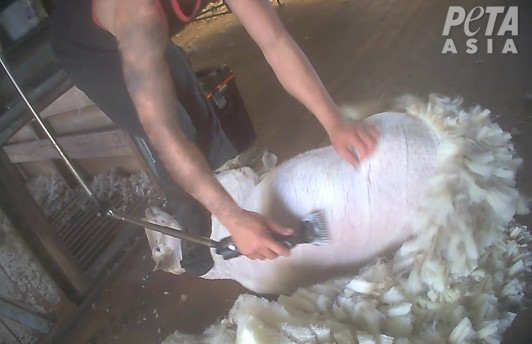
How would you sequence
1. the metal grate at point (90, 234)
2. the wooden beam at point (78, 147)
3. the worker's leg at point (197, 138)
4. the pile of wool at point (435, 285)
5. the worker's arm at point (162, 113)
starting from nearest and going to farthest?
the worker's arm at point (162, 113), the pile of wool at point (435, 285), the worker's leg at point (197, 138), the wooden beam at point (78, 147), the metal grate at point (90, 234)

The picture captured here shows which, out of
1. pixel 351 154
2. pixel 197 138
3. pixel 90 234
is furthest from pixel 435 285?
pixel 90 234

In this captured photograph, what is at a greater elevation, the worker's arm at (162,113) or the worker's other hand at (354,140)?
the worker's arm at (162,113)

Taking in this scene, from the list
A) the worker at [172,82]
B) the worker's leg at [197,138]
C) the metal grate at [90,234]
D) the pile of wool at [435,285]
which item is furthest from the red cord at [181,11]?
the metal grate at [90,234]

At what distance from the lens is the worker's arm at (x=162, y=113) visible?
38 centimetres

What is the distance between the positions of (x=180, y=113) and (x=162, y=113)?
5 cm

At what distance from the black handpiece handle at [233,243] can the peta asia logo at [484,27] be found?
684 mm

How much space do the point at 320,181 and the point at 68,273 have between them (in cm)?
54

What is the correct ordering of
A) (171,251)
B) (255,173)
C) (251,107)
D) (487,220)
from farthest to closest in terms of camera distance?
(251,107) < (171,251) < (255,173) < (487,220)

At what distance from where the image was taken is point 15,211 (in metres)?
0.79

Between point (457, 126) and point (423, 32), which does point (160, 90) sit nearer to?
point (457, 126)

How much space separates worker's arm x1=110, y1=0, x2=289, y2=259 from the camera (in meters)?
0.38

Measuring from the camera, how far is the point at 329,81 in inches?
Answer: 38.0

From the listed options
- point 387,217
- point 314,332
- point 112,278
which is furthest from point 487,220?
point 112,278

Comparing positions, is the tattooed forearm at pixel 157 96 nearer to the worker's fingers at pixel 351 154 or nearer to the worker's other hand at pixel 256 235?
the worker's other hand at pixel 256 235
